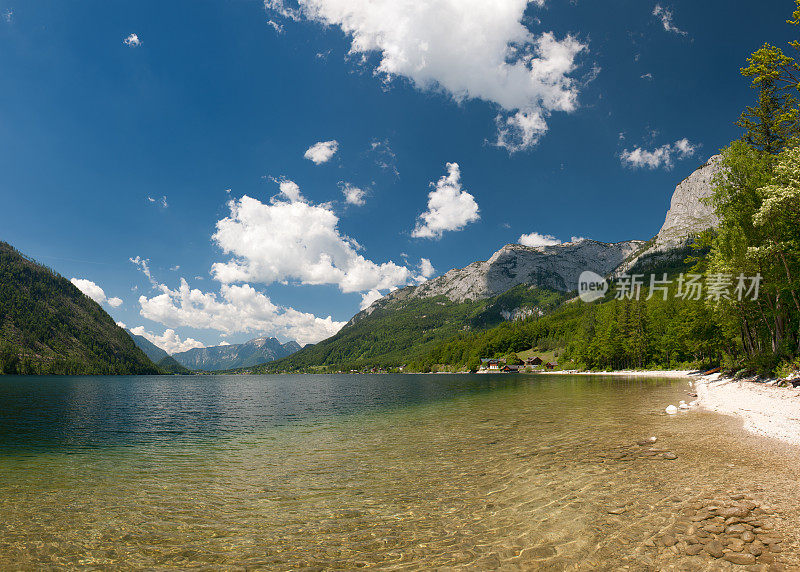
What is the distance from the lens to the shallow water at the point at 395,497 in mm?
8344

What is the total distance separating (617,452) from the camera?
16.5 m

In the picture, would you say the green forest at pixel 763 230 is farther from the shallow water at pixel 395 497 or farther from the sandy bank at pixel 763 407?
the shallow water at pixel 395 497

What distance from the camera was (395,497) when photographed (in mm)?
12180

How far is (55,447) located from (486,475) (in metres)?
26.4

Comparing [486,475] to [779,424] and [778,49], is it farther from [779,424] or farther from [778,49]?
[778,49]

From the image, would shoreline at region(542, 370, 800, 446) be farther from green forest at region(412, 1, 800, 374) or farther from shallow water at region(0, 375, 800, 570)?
green forest at region(412, 1, 800, 374)

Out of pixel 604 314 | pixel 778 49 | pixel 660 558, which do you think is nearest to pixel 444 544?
pixel 660 558

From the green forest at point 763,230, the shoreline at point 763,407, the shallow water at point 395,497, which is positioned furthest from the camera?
the green forest at point 763,230

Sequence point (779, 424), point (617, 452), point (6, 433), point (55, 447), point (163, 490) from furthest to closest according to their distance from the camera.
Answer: point (6, 433)
point (55, 447)
point (779, 424)
point (617, 452)
point (163, 490)

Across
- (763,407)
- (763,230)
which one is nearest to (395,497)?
(763,407)

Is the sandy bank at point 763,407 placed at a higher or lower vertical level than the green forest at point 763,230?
lower

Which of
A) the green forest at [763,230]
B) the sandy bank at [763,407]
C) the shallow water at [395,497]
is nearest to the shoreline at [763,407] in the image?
the sandy bank at [763,407]

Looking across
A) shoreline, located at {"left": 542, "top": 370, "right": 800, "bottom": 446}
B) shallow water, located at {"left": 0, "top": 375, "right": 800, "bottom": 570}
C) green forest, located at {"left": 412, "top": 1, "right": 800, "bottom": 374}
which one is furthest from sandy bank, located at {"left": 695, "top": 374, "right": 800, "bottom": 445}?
green forest, located at {"left": 412, "top": 1, "right": 800, "bottom": 374}

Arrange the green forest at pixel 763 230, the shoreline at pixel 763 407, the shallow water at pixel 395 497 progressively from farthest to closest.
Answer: the green forest at pixel 763 230, the shoreline at pixel 763 407, the shallow water at pixel 395 497
